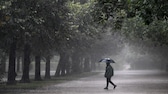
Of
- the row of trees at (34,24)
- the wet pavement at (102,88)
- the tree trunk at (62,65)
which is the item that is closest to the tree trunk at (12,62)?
the row of trees at (34,24)

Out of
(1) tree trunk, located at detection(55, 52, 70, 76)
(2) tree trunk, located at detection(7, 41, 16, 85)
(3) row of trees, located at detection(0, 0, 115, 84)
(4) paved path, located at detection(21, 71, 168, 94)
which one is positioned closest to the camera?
(4) paved path, located at detection(21, 71, 168, 94)

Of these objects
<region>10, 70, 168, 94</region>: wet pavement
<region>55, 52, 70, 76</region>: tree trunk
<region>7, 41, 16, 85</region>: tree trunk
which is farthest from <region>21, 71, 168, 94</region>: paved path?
<region>55, 52, 70, 76</region>: tree trunk

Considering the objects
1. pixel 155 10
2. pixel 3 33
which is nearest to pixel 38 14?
pixel 3 33

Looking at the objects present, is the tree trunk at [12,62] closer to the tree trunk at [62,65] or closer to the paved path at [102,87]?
the paved path at [102,87]

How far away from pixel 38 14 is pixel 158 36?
38.8ft

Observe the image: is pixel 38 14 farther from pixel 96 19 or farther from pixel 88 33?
pixel 88 33

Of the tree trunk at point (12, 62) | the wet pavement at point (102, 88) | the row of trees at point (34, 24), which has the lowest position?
the wet pavement at point (102, 88)

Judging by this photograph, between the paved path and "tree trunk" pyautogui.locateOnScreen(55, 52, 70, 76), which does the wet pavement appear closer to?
the paved path

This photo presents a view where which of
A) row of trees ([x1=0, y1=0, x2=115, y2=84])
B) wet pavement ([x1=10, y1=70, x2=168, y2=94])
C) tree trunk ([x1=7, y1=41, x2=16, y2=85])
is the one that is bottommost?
wet pavement ([x1=10, y1=70, x2=168, y2=94])

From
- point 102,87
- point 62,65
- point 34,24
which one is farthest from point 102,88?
point 62,65

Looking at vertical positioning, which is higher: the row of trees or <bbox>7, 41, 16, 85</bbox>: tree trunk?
the row of trees

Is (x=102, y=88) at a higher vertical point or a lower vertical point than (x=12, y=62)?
lower

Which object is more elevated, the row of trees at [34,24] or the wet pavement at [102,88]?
the row of trees at [34,24]

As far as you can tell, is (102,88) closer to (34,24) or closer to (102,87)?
(102,87)
